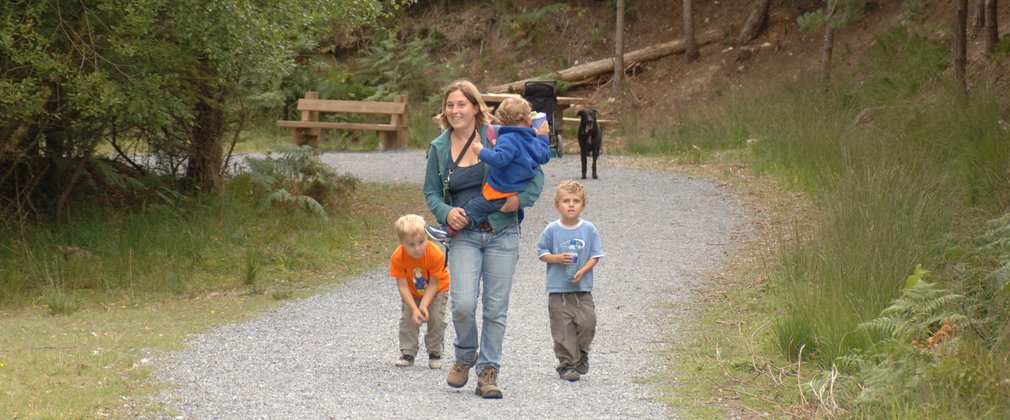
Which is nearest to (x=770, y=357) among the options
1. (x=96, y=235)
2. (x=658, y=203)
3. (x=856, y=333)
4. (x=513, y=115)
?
(x=856, y=333)

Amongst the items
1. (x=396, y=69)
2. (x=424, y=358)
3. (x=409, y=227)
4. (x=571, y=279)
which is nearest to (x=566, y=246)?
(x=571, y=279)

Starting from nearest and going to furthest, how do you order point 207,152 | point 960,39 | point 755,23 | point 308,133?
point 207,152 → point 960,39 → point 308,133 → point 755,23

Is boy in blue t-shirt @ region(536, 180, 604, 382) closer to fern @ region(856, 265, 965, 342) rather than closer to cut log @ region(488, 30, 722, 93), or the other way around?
fern @ region(856, 265, 965, 342)

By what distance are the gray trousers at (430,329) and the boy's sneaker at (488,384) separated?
32.4 inches

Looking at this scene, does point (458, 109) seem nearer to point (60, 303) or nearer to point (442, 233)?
point (442, 233)

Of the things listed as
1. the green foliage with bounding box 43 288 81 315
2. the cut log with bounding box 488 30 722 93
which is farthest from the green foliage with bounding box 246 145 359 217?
the cut log with bounding box 488 30 722 93

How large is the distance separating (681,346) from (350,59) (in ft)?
91.4

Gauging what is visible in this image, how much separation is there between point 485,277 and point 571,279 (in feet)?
1.81

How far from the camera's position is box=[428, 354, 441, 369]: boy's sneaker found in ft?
24.4

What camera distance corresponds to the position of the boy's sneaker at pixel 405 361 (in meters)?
7.48

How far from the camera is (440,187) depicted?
6609mm

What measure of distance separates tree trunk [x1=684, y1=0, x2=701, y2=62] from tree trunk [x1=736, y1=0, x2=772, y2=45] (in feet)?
3.47

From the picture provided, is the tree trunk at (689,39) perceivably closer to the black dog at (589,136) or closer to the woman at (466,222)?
the black dog at (589,136)

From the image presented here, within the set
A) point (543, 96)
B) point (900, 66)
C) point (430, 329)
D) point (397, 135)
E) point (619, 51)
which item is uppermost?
point (619, 51)
